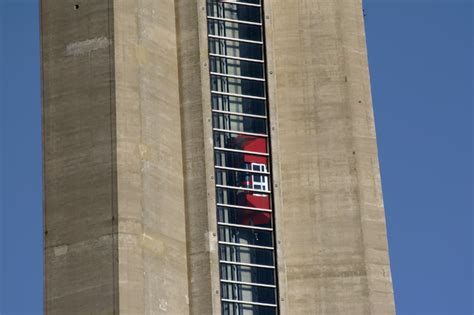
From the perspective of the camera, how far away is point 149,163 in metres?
92.1

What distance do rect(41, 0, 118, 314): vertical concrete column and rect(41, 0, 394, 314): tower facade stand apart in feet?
0.26

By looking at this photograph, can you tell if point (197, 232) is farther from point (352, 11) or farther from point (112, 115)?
point (352, 11)

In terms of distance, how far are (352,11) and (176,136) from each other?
38.7 feet

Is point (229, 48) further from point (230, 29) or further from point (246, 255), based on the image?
point (246, 255)

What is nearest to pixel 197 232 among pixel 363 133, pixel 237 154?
pixel 237 154

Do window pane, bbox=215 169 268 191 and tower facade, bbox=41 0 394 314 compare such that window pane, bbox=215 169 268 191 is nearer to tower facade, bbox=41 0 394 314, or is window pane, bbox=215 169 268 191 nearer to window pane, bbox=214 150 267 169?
tower facade, bbox=41 0 394 314

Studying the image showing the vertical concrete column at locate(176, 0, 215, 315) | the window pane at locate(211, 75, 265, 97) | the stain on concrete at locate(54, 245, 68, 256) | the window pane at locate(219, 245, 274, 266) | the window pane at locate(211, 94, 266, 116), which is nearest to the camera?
the stain on concrete at locate(54, 245, 68, 256)

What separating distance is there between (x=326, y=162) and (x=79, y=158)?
39.6 feet

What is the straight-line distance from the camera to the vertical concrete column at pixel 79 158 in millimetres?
89438

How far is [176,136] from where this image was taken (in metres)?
94.5

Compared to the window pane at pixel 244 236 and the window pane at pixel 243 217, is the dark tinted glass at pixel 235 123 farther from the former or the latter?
the window pane at pixel 244 236

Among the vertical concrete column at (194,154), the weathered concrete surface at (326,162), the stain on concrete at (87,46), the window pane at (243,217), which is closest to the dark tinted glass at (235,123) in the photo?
the vertical concrete column at (194,154)

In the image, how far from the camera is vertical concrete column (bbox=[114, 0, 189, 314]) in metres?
89.3

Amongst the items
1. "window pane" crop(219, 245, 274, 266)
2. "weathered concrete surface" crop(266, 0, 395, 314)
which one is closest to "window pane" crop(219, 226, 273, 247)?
"window pane" crop(219, 245, 274, 266)
